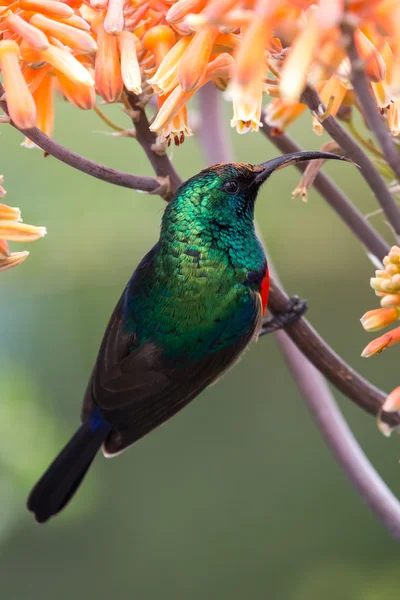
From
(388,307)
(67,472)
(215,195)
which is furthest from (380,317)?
(67,472)

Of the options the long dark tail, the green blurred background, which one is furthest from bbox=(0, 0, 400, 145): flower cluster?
the green blurred background

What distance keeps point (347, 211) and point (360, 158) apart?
0.13 m

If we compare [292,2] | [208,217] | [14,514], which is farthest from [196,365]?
[292,2]

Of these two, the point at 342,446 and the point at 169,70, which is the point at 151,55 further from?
the point at 342,446

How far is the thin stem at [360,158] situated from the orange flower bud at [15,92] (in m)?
0.17

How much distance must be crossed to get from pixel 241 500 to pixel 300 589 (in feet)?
0.92

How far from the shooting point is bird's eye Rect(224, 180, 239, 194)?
85 cm

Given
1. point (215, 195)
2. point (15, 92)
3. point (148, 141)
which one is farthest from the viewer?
point (215, 195)

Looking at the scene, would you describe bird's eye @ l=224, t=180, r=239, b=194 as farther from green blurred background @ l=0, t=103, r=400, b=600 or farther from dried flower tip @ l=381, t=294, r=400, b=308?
green blurred background @ l=0, t=103, r=400, b=600

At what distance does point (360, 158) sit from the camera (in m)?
0.57

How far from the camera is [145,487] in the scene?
1882 mm

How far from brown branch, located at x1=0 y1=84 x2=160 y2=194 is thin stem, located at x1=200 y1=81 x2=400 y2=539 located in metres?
0.16

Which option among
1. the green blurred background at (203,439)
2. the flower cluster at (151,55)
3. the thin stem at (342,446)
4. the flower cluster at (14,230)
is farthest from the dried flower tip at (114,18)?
the green blurred background at (203,439)

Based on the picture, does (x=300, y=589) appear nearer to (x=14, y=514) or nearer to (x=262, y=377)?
(x=262, y=377)
